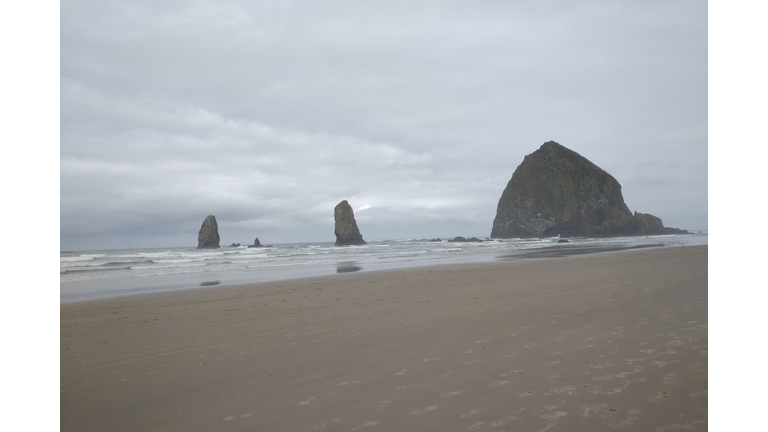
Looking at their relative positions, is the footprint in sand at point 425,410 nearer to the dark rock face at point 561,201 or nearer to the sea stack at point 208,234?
the sea stack at point 208,234

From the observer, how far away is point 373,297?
969cm

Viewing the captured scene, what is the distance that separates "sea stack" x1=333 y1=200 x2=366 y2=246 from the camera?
66938 millimetres

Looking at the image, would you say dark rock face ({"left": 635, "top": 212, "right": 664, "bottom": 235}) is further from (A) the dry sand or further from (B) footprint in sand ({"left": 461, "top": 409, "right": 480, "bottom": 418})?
(B) footprint in sand ({"left": 461, "top": 409, "right": 480, "bottom": 418})

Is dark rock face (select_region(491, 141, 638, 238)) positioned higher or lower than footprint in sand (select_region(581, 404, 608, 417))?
higher

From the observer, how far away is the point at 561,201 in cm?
8206

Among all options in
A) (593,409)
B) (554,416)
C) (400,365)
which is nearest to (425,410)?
(554,416)

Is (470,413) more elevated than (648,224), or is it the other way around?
(648,224)

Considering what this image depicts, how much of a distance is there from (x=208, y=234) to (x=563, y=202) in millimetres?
65839

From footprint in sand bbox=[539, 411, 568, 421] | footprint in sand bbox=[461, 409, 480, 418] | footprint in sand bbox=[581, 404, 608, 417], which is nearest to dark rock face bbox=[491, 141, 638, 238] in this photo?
footprint in sand bbox=[581, 404, 608, 417]

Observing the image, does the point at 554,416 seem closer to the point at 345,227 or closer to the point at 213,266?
the point at 213,266

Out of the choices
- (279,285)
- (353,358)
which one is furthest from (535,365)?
(279,285)

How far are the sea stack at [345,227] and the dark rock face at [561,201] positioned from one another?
3495 cm
